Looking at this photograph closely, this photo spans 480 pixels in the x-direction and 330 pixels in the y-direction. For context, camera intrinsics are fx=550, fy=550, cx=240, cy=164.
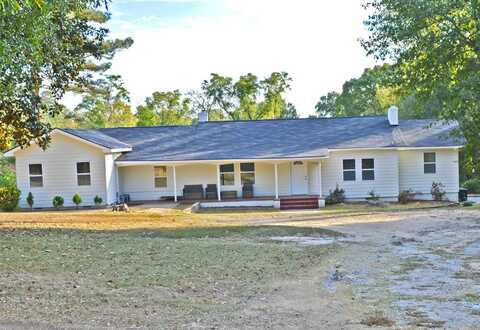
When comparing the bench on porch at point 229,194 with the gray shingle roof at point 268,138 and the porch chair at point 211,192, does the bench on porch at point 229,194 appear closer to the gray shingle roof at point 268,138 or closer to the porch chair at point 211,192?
the porch chair at point 211,192

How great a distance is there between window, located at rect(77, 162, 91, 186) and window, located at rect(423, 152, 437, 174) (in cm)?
1708

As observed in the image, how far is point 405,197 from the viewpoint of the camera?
27.7m

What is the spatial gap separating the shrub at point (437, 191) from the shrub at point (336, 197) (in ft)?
15.5

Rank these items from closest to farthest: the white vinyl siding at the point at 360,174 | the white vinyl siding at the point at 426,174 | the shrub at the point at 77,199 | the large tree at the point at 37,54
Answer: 1. the large tree at the point at 37,54
2. the shrub at the point at 77,199
3. the white vinyl siding at the point at 360,174
4. the white vinyl siding at the point at 426,174

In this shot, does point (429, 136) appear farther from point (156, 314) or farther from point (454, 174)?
point (156, 314)

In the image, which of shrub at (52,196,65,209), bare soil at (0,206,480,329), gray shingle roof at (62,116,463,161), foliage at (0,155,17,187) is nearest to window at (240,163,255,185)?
gray shingle roof at (62,116,463,161)

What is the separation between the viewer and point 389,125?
3109 cm

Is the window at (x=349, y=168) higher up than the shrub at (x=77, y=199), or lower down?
higher up

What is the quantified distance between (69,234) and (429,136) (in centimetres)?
2108

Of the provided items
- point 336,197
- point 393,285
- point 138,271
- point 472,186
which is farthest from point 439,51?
point 472,186

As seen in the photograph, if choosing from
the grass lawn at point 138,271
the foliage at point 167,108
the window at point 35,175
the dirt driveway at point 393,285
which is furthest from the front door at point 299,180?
the foliage at point 167,108

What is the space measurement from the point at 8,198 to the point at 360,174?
56.7 ft

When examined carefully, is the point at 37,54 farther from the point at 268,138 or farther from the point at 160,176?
the point at 268,138

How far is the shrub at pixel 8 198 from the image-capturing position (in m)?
25.8
